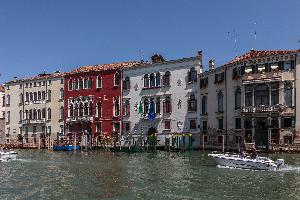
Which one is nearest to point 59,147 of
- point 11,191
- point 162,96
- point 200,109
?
point 162,96

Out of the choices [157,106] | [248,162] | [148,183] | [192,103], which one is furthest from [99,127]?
[148,183]

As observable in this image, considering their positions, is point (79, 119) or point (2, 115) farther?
point (2, 115)

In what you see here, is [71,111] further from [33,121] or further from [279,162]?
[279,162]

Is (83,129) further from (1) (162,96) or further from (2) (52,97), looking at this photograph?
(1) (162,96)

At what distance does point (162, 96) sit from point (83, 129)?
12.1 m

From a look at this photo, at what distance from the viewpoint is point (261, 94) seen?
41531 millimetres

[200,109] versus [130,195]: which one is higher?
[200,109]

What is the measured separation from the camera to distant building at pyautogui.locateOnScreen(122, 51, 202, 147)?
159 feet

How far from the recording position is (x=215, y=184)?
2027cm

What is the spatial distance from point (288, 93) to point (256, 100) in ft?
9.92

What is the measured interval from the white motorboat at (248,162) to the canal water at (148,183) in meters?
0.58

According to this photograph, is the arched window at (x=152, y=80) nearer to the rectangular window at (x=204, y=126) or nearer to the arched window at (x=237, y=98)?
the rectangular window at (x=204, y=126)

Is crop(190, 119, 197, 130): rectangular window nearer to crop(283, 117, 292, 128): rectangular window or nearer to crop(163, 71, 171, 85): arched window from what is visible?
crop(163, 71, 171, 85): arched window

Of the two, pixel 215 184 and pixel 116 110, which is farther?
A: pixel 116 110
